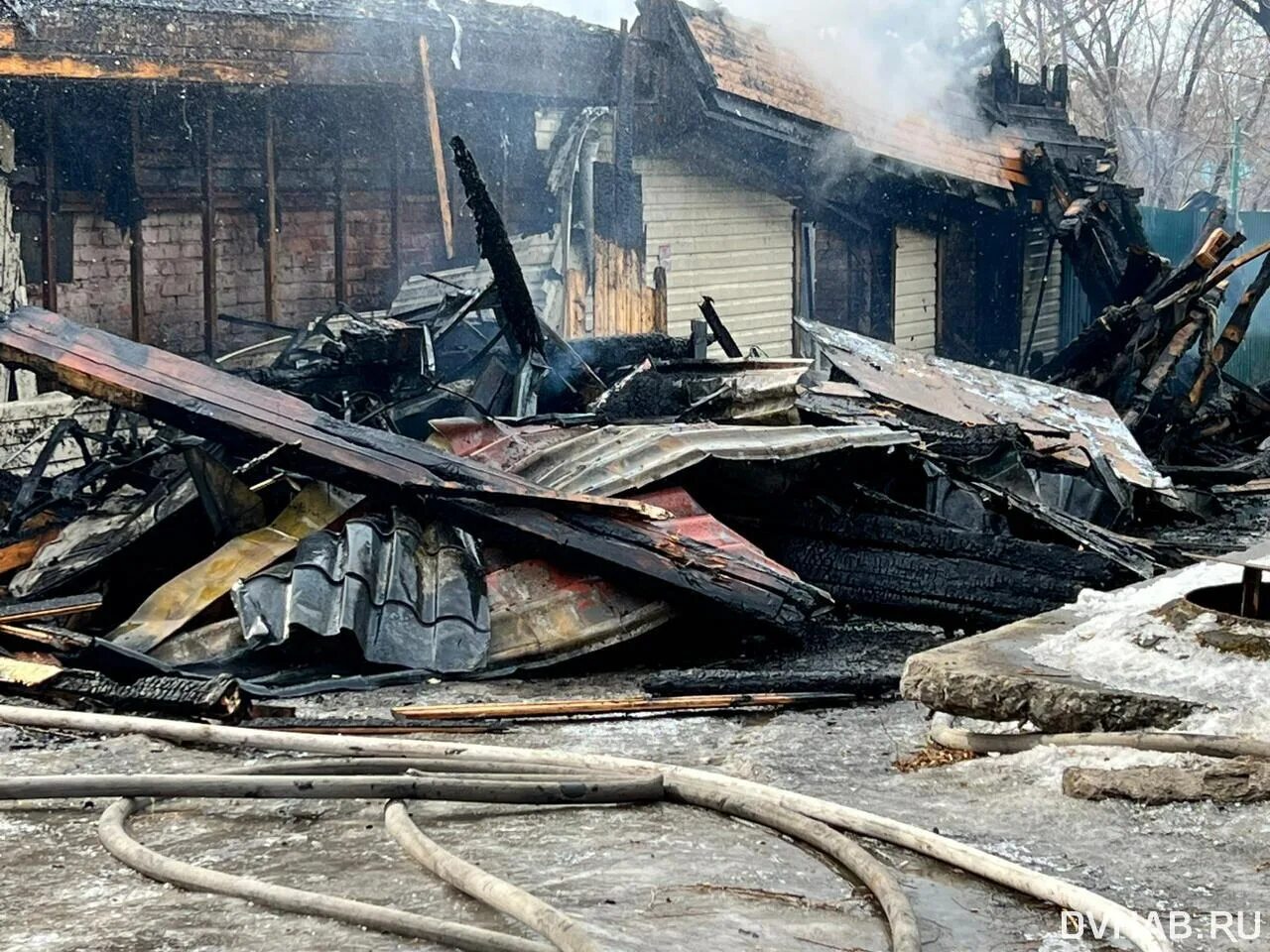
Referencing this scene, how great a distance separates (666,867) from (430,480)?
4398 mm

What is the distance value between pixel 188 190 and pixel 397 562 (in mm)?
6799

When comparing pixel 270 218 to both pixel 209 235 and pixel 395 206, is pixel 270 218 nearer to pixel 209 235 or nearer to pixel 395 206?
pixel 209 235

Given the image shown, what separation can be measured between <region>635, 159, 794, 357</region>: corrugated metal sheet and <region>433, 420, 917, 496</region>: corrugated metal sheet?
26.8 ft

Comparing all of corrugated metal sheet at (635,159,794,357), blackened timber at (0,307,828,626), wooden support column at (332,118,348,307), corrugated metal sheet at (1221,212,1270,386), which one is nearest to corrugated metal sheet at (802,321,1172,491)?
blackened timber at (0,307,828,626)

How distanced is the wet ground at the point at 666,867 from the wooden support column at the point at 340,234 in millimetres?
9954

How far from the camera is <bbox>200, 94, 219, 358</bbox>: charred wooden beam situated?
517 inches

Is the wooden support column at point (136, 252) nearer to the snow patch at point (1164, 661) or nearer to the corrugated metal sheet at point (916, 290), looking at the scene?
the snow patch at point (1164, 661)

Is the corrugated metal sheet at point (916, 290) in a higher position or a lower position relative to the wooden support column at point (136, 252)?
lower

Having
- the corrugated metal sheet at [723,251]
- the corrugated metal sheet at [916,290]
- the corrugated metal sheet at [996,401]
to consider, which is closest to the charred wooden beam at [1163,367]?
the corrugated metal sheet at [996,401]

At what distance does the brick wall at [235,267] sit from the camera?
1255cm

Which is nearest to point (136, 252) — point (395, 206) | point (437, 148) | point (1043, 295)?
point (395, 206)

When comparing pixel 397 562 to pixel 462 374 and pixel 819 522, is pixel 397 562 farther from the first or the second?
pixel 462 374

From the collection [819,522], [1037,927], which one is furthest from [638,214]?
[1037,927]

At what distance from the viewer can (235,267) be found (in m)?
13.5
